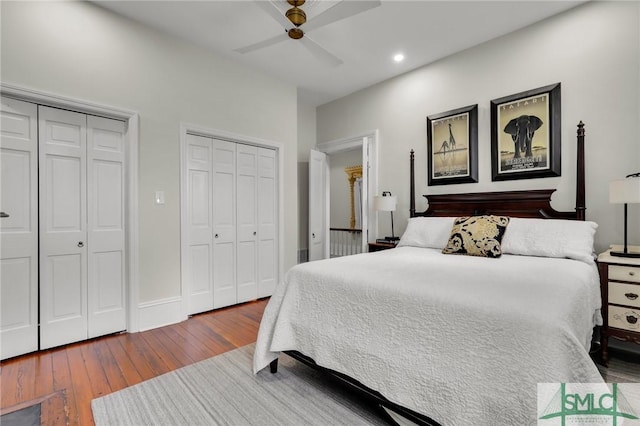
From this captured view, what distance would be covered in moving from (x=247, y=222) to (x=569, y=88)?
3610 mm

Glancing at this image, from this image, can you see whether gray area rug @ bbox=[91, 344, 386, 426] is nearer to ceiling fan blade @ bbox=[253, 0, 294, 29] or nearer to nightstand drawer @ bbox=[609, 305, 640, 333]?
nightstand drawer @ bbox=[609, 305, 640, 333]

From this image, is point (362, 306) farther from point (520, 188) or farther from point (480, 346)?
point (520, 188)

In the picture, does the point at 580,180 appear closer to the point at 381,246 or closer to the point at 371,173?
the point at 381,246

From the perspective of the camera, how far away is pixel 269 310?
6.81 feet

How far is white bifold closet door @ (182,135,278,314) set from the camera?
3.33 m

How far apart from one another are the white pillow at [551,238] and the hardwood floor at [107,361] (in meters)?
2.45

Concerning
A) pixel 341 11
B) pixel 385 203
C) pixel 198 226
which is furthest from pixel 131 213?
pixel 385 203

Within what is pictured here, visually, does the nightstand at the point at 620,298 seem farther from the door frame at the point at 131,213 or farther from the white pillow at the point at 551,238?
the door frame at the point at 131,213

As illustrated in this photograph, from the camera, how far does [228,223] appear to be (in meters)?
3.63

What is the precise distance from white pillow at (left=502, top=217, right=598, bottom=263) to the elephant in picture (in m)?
0.80

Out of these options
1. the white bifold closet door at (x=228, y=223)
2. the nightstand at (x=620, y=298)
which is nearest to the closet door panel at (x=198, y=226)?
the white bifold closet door at (x=228, y=223)

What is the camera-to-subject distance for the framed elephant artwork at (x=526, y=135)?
2.86 metres

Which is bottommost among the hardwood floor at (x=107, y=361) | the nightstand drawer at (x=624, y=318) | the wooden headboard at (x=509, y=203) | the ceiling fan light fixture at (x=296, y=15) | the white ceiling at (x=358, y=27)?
the hardwood floor at (x=107, y=361)

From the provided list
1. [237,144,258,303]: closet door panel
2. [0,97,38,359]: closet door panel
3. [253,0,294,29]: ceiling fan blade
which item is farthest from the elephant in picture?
[0,97,38,359]: closet door panel
